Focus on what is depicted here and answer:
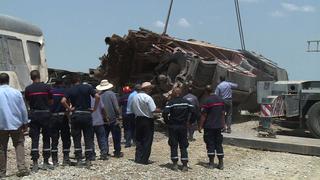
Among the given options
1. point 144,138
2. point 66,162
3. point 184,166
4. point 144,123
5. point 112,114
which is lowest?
point 184,166

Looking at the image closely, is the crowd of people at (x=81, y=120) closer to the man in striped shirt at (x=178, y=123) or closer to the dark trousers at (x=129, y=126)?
the man in striped shirt at (x=178, y=123)

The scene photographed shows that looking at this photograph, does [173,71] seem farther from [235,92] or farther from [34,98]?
[34,98]

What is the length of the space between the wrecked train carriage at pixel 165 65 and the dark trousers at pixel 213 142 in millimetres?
4361

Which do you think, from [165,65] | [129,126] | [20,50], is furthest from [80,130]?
[165,65]

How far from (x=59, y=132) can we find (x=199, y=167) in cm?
284

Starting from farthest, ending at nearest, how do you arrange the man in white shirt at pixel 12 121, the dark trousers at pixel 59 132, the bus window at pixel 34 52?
the bus window at pixel 34 52
the dark trousers at pixel 59 132
the man in white shirt at pixel 12 121

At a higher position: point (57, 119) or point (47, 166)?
point (57, 119)

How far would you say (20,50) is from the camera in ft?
50.2

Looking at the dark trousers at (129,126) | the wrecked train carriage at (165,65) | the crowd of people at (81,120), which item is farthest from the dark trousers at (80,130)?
the wrecked train carriage at (165,65)

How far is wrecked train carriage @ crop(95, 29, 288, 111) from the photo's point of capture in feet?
51.3

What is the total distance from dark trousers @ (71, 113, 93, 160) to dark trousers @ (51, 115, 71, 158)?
0.17 m

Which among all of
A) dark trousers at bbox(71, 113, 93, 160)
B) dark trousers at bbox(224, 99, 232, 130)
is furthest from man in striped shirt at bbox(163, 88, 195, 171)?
dark trousers at bbox(224, 99, 232, 130)

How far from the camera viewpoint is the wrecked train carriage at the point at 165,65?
1563 cm

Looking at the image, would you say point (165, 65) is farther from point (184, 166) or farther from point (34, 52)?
point (184, 166)
